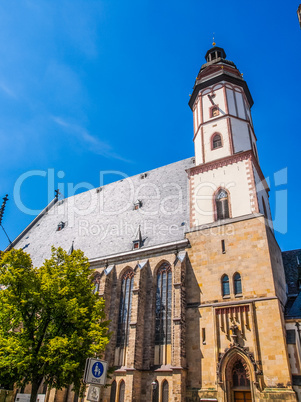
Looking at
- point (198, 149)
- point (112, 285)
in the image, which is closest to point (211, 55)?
point (198, 149)

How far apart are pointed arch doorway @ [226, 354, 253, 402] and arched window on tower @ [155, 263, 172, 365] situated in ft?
Result: 11.4

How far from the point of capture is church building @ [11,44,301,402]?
52.0 ft

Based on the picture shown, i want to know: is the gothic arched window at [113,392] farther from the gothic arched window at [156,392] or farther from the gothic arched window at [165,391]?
the gothic arched window at [165,391]

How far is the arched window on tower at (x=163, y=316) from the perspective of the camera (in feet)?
59.6

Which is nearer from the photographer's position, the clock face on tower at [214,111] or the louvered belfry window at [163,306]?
the louvered belfry window at [163,306]

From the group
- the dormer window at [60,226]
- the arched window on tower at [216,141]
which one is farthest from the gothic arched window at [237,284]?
the dormer window at [60,226]

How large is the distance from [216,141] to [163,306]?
40.2 ft

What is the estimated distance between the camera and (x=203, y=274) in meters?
19.1

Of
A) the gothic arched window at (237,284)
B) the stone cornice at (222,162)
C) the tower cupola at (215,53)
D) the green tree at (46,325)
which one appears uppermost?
the tower cupola at (215,53)

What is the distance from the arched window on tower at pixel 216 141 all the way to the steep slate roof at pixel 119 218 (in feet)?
11.1

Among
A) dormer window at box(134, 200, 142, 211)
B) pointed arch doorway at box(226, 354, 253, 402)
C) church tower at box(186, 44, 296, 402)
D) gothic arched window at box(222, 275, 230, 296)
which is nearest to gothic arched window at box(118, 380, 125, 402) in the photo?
church tower at box(186, 44, 296, 402)

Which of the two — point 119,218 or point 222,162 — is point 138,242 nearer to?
point 119,218

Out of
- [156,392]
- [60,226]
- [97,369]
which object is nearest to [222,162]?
[156,392]

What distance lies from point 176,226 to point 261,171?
24.1 ft
